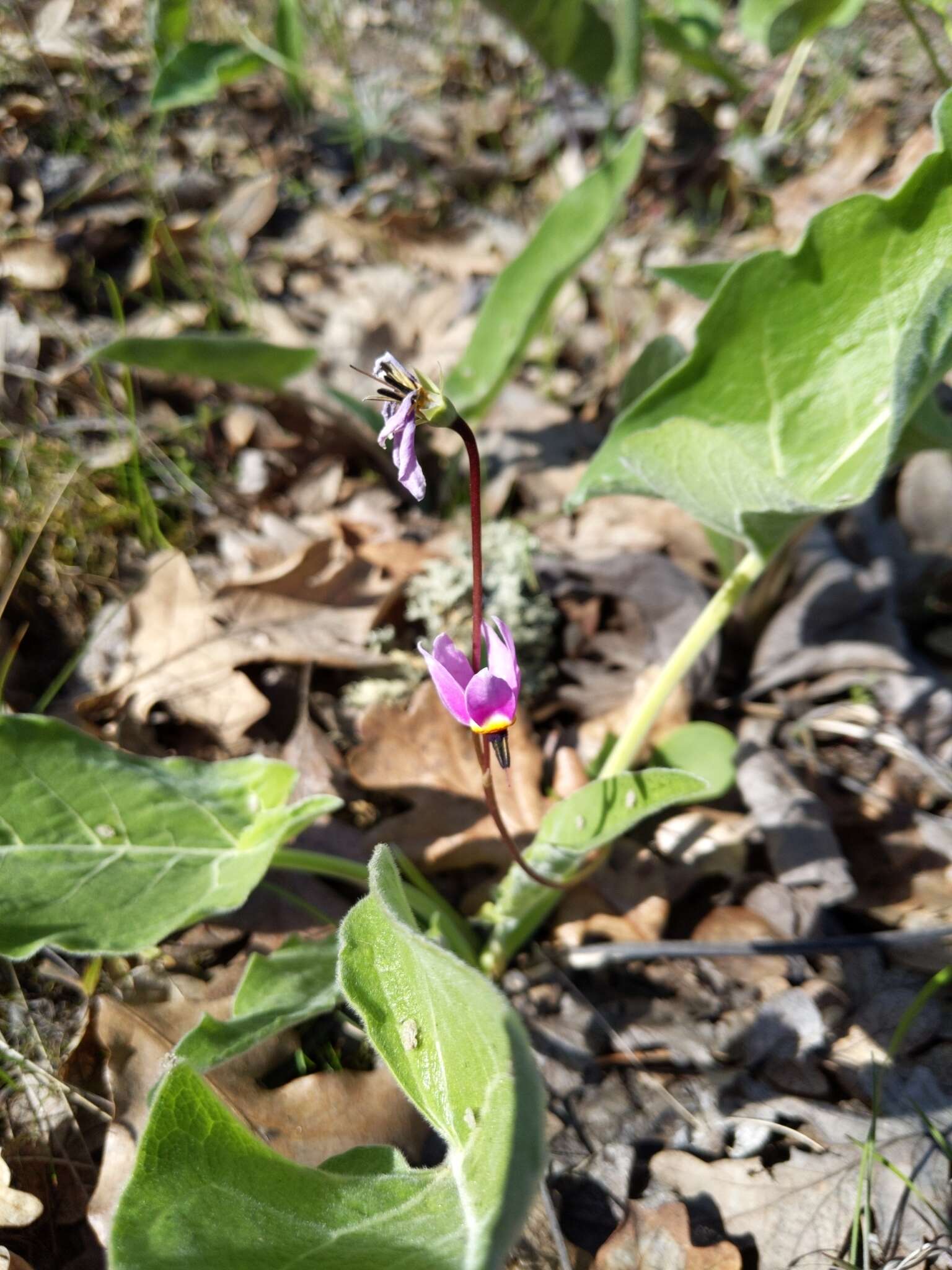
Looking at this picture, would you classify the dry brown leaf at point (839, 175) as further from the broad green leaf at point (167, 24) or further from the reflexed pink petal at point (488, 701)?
the reflexed pink petal at point (488, 701)

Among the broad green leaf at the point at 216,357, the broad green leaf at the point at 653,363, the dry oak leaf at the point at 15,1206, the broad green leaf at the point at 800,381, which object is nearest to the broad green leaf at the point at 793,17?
the broad green leaf at the point at 653,363

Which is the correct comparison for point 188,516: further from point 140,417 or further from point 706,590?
point 706,590

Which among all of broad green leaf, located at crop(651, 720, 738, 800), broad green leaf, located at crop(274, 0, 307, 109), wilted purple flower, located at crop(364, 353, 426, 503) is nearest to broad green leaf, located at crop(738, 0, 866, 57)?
broad green leaf, located at crop(274, 0, 307, 109)

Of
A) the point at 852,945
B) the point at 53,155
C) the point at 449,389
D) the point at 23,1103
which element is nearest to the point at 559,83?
the point at 449,389

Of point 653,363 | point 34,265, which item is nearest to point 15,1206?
point 653,363

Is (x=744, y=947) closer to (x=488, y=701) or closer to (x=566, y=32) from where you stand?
(x=488, y=701)
